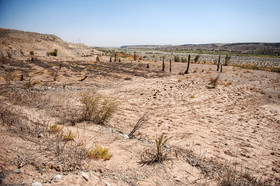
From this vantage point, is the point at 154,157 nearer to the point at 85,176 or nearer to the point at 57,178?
the point at 85,176

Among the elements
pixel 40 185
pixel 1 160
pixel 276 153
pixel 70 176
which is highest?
pixel 1 160

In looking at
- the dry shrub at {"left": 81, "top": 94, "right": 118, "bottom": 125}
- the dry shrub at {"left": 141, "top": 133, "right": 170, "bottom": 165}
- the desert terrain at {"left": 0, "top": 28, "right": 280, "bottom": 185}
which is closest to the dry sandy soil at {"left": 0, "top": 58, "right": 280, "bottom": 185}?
the desert terrain at {"left": 0, "top": 28, "right": 280, "bottom": 185}

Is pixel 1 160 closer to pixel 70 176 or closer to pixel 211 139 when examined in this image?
pixel 70 176

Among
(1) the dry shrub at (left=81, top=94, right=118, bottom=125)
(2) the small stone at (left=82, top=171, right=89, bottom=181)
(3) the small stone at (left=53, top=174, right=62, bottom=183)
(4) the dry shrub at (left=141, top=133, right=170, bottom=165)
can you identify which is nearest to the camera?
(3) the small stone at (left=53, top=174, right=62, bottom=183)

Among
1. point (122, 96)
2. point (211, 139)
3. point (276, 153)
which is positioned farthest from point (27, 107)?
point (276, 153)

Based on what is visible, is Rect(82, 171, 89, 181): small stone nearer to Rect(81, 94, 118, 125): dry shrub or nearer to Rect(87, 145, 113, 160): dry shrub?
Rect(87, 145, 113, 160): dry shrub

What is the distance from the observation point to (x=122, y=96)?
10.4 meters

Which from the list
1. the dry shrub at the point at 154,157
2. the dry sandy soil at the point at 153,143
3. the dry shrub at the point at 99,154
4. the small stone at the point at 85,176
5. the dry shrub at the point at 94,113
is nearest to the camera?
the small stone at the point at 85,176

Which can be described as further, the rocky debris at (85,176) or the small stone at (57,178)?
the rocky debris at (85,176)

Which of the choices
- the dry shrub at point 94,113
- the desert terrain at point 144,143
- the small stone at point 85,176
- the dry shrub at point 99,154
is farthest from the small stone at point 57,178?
the dry shrub at point 94,113

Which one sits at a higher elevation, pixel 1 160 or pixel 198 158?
pixel 1 160

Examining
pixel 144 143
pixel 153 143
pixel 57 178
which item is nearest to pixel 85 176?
pixel 57 178

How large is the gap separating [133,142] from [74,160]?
203cm

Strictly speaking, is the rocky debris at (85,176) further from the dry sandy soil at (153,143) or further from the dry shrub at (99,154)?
the dry shrub at (99,154)
